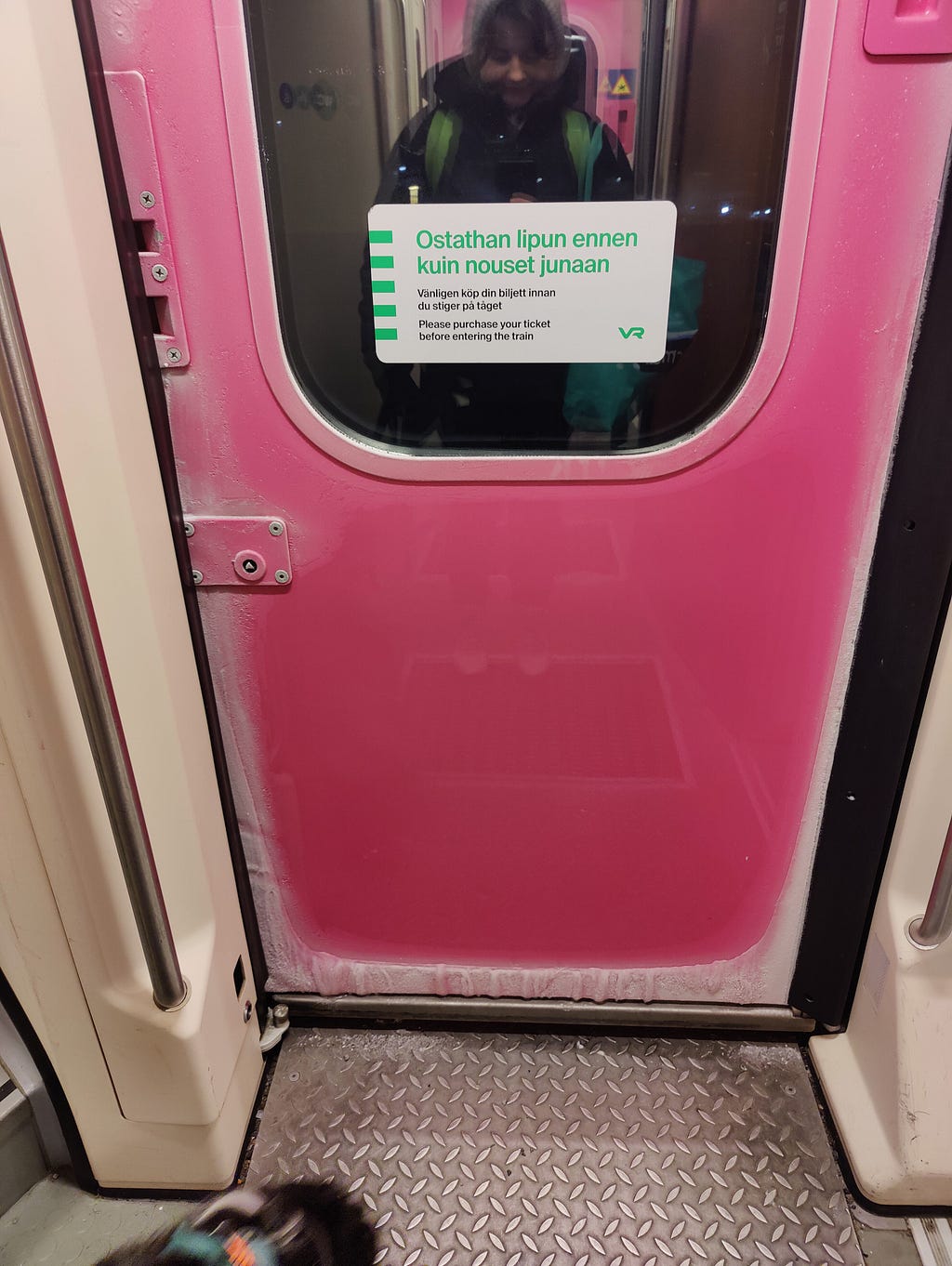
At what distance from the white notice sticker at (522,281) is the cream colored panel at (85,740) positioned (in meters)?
0.39

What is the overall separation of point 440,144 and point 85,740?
0.97 meters

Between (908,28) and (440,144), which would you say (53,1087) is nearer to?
(440,144)

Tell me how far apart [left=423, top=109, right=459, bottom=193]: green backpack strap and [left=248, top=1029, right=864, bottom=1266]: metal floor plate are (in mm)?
1625

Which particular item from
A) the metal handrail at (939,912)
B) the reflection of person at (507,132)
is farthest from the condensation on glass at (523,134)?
the metal handrail at (939,912)

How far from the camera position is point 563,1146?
4.95 feet

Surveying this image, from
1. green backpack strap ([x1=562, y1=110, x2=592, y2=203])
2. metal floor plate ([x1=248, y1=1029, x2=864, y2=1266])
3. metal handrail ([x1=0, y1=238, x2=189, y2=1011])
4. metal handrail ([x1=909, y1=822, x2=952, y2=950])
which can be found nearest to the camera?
metal handrail ([x1=0, y1=238, x2=189, y2=1011])

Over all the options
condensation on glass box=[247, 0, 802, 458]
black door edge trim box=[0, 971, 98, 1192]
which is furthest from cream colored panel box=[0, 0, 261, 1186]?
condensation on glass box=[247, 0, 802, 458]

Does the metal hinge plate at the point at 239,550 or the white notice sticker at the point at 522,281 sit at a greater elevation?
the white notice sticker at the point at 522,281

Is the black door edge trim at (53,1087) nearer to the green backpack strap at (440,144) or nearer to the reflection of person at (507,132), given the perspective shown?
the reflection of person at (507,132)

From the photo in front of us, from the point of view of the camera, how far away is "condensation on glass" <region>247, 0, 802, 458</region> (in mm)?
1047

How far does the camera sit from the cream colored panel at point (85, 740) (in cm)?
97

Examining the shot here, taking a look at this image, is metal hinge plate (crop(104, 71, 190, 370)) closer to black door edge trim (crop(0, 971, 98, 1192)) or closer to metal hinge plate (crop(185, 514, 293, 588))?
metal hinge plate (crop(185, 514, 293, 588))

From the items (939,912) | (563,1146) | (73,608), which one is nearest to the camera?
(73,608)

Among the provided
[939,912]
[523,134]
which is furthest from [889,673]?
[523,134]
